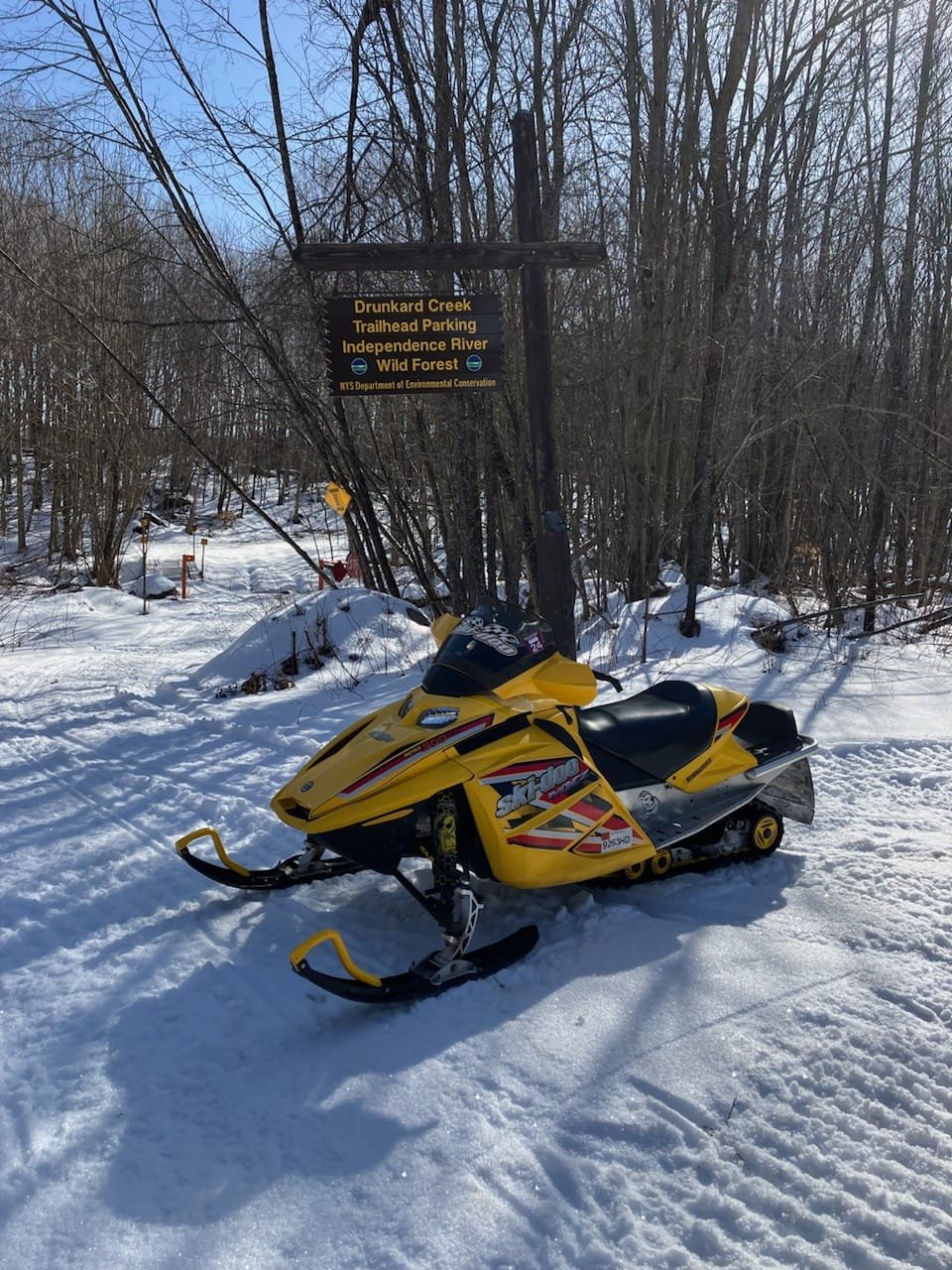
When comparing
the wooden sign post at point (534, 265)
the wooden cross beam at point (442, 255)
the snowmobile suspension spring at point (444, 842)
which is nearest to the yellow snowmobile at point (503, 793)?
the snowmobile suspension spring at point (444, 842)

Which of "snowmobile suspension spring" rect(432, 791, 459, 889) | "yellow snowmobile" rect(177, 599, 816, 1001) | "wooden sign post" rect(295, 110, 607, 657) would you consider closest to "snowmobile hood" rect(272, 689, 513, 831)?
"yellow snowmobile" rect(177, 599, 816, 1001)

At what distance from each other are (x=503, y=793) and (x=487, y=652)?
48cm

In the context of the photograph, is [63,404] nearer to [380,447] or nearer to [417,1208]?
[380,447]

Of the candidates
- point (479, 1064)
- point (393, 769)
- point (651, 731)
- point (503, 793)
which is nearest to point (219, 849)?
point (393, 769)

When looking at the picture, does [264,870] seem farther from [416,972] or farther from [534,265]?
[534,265]

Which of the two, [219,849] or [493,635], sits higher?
[493,635]

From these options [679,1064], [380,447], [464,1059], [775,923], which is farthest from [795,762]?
[380,447]

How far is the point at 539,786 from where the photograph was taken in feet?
10.5

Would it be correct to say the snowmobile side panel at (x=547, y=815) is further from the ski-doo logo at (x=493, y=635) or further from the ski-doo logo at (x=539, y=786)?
the ski-doo logo at (x=493, y=635)

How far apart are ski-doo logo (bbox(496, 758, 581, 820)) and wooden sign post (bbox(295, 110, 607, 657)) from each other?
6.96 feet

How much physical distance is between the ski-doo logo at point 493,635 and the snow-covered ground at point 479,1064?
3.16 feet

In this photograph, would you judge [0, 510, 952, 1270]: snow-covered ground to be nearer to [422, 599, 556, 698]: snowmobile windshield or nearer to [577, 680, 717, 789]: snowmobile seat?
[577, 680, 717, 789]: snowmobile seat

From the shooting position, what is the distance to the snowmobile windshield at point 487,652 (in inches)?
125

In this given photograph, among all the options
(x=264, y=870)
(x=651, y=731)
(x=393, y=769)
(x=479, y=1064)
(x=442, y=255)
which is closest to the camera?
(x=479, y=1064)
